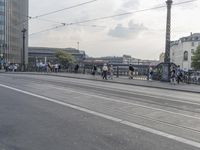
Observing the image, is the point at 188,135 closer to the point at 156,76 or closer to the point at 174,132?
the point at 174,132

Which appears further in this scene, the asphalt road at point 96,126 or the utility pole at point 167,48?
the utility pole at point 167,48

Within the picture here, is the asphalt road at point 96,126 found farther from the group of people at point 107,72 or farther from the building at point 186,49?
the building at point 186,49

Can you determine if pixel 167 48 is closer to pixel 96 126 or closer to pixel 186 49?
pixel 96 126

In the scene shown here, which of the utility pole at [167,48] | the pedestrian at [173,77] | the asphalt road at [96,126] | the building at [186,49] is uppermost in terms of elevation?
the building at [186,49]

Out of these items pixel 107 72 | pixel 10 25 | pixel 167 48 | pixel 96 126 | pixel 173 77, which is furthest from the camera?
pixel 10 25

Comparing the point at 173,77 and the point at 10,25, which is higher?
the point at 10,25

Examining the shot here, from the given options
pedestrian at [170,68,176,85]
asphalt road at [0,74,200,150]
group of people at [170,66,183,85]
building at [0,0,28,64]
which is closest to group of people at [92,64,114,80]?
group of people at [170,66,183,85]

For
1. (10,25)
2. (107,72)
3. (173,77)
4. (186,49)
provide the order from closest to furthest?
(173,77) → (107,72) → (10,25) → (186,49)

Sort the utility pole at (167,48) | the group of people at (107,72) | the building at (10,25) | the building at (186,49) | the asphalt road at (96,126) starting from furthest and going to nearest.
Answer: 1. the building at (186,49)
2. the building at (10,25)
3. the group of people at (107,72)
4. the utility pole at (167,48)
5. the asphalt road at (96,126)

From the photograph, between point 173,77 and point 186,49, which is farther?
point 186,49

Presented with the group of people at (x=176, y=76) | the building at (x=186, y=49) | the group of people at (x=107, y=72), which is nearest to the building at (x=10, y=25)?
the building at (x=186, y=49)

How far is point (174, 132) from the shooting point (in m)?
7.64

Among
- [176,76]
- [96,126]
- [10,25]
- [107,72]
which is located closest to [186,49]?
[10,25]

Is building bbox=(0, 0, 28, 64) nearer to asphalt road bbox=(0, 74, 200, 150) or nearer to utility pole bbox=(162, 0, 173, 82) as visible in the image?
utility pole bbox=(162, 0, 173, 82)
